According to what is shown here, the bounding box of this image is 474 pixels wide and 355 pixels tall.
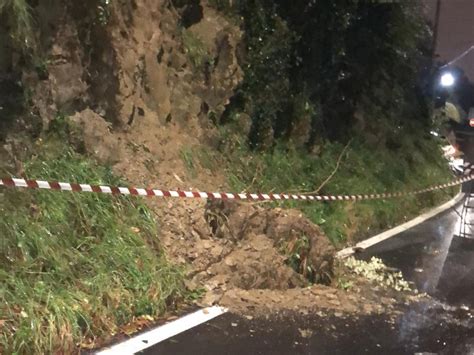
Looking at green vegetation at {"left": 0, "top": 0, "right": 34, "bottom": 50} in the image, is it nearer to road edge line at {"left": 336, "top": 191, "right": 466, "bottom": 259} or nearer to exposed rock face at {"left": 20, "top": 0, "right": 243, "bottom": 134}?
exposed rock face at {"left": 20, "top": 0, "right": 243, "bottom": 134}

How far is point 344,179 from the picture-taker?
42.4 ft

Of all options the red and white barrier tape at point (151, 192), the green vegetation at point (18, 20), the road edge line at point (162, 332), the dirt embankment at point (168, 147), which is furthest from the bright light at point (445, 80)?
the road edge line at point (162, 332)

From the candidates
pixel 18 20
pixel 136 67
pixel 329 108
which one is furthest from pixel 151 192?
pixel 329 108

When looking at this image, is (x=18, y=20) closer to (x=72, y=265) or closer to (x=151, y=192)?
(x=151, y=192)

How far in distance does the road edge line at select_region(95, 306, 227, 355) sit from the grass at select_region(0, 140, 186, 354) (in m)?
0.21

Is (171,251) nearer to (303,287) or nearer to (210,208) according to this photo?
(210,208)

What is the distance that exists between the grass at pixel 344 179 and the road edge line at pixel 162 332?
366 centimetres

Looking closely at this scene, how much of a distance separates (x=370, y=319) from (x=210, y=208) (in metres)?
2.42

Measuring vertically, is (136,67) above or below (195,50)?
below

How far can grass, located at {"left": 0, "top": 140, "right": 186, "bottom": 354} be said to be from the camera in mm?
4906

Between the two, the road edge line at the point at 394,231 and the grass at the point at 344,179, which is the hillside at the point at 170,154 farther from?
the road edge line at the point at 394,231

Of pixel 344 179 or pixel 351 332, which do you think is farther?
pixel 344 179

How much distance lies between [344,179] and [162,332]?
7.94 m

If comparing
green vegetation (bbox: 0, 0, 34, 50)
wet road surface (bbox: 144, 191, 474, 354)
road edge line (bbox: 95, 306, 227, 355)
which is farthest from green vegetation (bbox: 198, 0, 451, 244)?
green vegetation (bbox: 0, 0, 34, 50)
